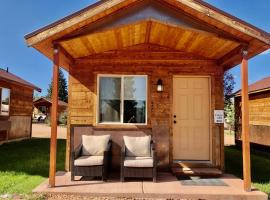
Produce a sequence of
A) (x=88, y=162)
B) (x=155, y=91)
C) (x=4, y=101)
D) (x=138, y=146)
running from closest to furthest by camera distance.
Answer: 1. (x=88, y=162)
2. (x=138, y=146)
3. (x=155, y=91)
4. (x=4, y=101)

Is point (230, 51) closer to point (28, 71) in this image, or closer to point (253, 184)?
point (253, 184)

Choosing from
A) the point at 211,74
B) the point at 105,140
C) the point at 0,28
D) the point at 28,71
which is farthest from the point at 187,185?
the point at 28,71

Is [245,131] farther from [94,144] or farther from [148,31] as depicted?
[94,144]

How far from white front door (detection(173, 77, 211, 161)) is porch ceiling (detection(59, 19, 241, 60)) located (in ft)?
2.49

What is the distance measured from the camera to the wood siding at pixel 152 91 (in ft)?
21.2

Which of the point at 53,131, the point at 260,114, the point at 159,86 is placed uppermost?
the point at 159,86

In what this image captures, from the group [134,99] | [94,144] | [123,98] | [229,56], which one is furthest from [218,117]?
[94,144]

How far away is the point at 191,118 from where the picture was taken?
265 inches

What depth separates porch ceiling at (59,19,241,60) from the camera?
5.28 m

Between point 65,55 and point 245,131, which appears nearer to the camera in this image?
point 245,131

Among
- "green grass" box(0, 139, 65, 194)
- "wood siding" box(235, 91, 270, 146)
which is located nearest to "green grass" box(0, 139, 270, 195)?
"green grass" box(0, 139, 65, 194)

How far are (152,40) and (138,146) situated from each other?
240cm

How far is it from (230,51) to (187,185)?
9.20 feet

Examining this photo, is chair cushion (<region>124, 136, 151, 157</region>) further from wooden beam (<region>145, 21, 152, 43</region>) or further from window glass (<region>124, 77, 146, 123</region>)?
wooden beam (<region>145, 21, 152, 43</region>)
